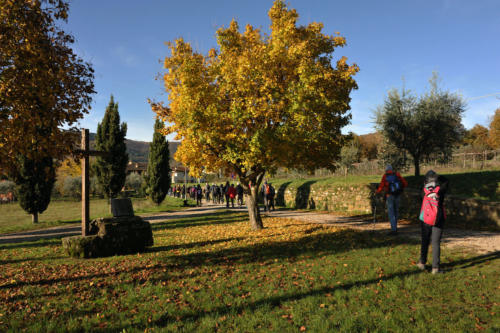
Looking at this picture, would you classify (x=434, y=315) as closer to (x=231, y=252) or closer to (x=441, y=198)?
(x=441, y=198)

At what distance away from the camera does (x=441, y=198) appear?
546 centimetres

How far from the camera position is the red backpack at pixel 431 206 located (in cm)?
542

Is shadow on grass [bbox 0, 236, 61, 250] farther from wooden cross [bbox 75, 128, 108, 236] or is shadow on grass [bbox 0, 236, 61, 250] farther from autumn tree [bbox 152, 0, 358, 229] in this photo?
autumn tree [bbox 152, 0, 358, 229]

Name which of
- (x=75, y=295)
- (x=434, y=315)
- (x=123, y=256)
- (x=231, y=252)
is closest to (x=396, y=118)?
(x=231, y=252)

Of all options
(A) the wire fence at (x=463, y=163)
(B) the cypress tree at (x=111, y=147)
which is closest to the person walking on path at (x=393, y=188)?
(A) the wire fence at (x=463, y=163)

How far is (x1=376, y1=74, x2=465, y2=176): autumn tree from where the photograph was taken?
52.0ft

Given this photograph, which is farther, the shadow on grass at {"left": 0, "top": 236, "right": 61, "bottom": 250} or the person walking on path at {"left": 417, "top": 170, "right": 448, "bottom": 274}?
the shadow on grass at {"left": 0, "top": 236, "right": 61, "bottom": 250}

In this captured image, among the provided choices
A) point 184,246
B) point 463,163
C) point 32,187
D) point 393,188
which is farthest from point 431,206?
point 32,187

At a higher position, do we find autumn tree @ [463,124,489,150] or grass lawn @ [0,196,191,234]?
autumn tree @ [463,124,489,150]

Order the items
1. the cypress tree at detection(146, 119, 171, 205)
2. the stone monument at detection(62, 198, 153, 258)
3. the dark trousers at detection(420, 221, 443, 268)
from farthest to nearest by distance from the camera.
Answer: the cypress tree at detection(146, 119, 171, 205) → the stone monument at detection(62, 198, 153, 258) → the dark trousers at detection(420, 221, 443, 268)

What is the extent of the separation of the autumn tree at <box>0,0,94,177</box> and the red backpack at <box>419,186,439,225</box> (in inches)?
317

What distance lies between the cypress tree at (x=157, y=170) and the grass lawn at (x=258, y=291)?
17.4 metres

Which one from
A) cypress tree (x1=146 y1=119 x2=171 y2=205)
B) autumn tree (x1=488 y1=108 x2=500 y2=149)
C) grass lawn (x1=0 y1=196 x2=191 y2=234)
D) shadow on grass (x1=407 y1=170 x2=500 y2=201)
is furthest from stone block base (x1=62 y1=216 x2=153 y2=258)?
autumn tree (x1=488 y1=108 x2=500 y2=149)

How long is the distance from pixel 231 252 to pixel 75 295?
397 cm
